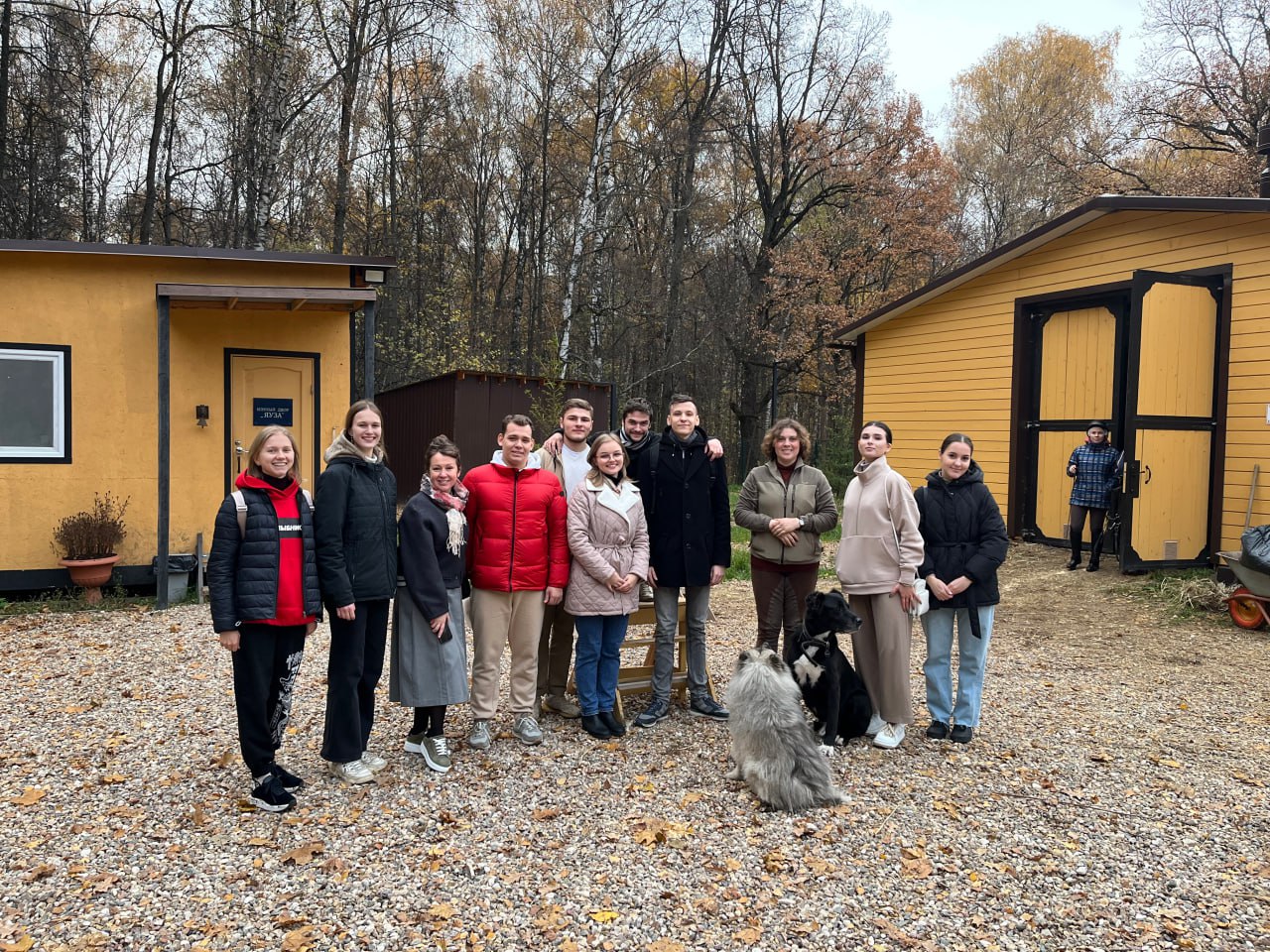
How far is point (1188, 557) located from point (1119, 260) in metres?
3.51

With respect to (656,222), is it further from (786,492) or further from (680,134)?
(786,492)

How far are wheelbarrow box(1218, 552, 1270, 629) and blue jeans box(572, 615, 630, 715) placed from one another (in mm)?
5780

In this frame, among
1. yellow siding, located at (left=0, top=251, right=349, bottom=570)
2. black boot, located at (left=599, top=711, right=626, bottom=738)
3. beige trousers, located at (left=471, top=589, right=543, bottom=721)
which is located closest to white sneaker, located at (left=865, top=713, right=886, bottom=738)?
black boot, located at (left=599, top=711, right=626, bottom=738)

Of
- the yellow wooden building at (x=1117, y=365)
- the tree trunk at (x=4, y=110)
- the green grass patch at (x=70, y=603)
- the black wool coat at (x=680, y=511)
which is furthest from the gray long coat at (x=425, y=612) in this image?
the tree trunk at (x=4, y=110)

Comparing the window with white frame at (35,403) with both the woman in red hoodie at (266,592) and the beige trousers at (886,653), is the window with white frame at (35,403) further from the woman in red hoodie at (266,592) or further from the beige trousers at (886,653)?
the beige trousers at (886,653)

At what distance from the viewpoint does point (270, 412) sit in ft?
29.9

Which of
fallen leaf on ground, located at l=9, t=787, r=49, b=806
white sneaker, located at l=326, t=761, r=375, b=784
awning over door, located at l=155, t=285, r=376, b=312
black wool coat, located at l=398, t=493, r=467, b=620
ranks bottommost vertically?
fallen leaf on ground, located at l=9, t=787, r=49, b=806

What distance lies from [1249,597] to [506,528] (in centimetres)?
669

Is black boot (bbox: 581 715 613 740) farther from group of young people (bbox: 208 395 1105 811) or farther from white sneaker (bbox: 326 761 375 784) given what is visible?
white sneaker (bbox: 326 761 375 784)

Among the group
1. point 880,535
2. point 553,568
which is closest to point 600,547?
point 553,568

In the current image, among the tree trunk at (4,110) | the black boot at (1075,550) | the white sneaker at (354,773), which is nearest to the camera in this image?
the white sneaker at (354,773)

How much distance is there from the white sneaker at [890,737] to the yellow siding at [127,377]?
275 inches

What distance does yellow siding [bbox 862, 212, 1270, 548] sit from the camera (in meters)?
9.01

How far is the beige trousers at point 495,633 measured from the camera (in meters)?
4.66
